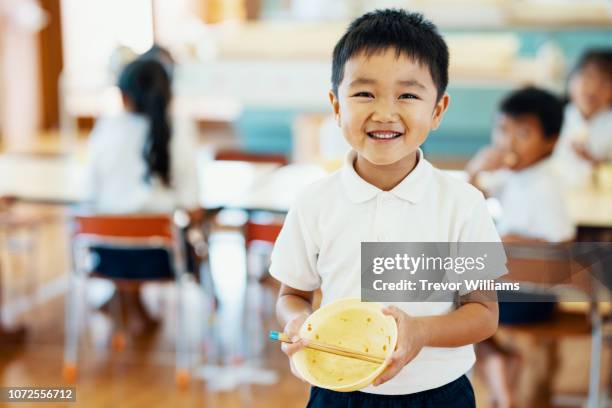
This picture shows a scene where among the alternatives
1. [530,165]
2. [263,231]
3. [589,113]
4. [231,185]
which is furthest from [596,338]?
[231,185]

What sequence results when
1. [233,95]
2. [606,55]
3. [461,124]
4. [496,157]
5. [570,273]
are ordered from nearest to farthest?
[570,273] < [496,157] < [606,55] < [233,95] < [461,124]

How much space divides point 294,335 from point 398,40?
350mm

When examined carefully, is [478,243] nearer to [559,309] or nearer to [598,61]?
[559,309]

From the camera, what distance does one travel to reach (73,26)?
7656 millimetres

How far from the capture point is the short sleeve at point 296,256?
107 cm

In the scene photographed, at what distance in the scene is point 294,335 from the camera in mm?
983

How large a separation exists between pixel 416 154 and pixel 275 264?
8.7 inches

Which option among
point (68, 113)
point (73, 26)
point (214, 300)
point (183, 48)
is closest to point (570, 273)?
point (214, 300)

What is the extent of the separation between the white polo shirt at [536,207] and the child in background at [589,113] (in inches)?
→ 26.5

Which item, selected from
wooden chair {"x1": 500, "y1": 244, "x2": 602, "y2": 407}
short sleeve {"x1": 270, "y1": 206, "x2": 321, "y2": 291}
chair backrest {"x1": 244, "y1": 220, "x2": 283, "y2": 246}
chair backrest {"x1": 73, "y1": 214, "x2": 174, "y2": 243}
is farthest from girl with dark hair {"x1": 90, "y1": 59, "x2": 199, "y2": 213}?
short sleeve {"x1": 270, "y1": 206, "x2": 321, "y2": 291}

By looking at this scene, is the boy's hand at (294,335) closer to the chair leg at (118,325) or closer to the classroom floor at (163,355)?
the classroom floor at (163,355)

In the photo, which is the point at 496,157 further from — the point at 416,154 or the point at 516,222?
the point at 416,154

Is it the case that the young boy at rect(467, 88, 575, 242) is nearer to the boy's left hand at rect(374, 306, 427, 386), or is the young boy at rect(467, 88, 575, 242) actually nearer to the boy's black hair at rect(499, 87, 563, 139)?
the boy's black hair at rect(499, 87, 563, 139)

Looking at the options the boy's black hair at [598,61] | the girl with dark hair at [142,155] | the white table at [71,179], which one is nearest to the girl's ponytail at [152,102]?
the girl with dark hair at [142,155]
